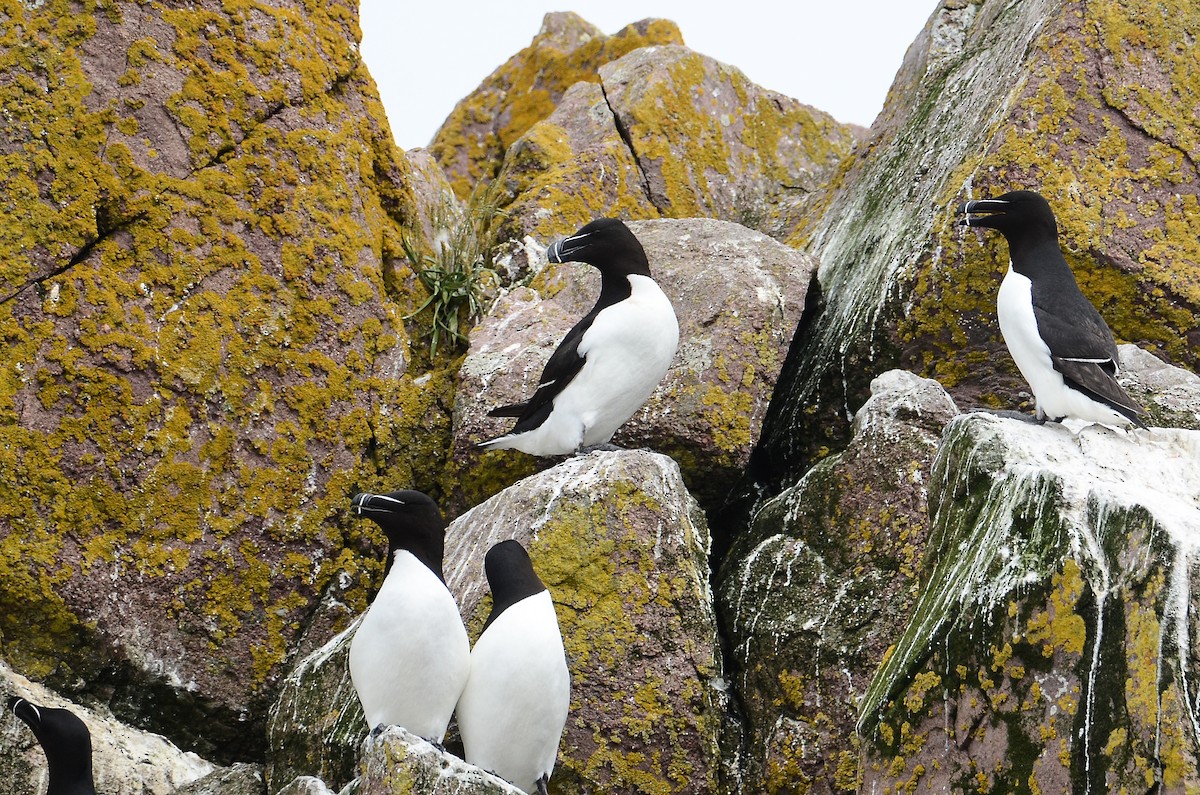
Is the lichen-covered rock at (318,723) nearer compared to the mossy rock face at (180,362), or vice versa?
the lichen-covered rock at (318,723)

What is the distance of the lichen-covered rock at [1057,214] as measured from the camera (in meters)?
6.18

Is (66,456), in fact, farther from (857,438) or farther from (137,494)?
(857,438)

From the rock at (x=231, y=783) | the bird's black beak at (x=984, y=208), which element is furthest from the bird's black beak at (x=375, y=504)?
the bird's black beak at (x=984, y=208)

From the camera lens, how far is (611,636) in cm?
518

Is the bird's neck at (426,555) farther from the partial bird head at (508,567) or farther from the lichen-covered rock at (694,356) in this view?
the lichen-covered rock at (694,356)

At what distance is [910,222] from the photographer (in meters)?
6.68

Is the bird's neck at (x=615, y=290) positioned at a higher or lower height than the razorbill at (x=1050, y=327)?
lower

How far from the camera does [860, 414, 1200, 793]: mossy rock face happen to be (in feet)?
11.1

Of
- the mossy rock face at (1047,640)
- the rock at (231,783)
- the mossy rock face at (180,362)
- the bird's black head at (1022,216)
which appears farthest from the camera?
the mossy rock face at (180,362)

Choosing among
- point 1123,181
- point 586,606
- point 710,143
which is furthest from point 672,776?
point 710,143

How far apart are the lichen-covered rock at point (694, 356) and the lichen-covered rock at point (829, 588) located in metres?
0.49

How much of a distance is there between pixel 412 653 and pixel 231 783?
142 centimetres

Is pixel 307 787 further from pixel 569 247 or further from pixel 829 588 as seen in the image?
pixel 569 247

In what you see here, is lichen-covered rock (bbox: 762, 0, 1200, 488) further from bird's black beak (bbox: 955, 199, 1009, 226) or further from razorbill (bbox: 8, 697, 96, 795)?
razorbill (bbox: 8, 697, 96, 795)
